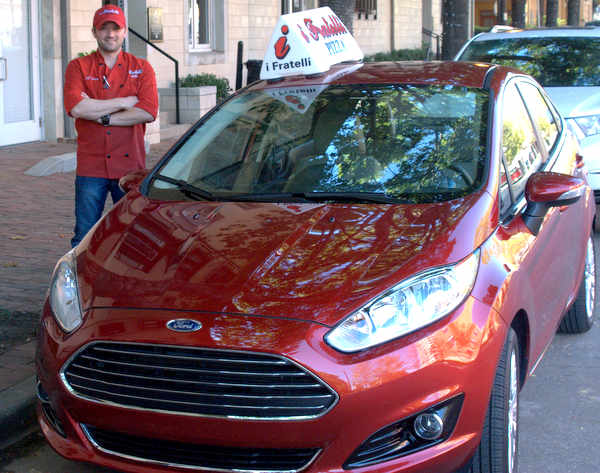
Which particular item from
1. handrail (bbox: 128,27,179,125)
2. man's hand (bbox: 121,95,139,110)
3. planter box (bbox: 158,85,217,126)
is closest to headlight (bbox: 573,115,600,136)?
man's hand (bbox: 121,95,139,110)

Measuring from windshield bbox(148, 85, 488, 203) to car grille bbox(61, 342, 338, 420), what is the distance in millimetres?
1168

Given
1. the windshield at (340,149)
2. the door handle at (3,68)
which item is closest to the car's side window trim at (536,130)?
the windshield at (340,149)

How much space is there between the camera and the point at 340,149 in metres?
4.34

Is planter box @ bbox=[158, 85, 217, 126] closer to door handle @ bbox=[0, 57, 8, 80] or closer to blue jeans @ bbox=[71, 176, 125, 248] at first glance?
door handle @ bbox=[0, 57, 8, 80]

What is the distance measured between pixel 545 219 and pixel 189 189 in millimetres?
1698

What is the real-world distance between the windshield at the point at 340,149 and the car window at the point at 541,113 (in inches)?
24.7

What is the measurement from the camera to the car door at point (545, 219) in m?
3.87

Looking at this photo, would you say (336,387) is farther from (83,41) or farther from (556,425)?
(83,41)

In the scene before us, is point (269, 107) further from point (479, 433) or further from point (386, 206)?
point (479, 433)

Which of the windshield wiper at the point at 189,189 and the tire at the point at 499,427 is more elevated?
the windshield wiper at the point at 189,189

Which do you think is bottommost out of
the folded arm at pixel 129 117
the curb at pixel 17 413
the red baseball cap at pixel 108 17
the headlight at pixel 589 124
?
the curb at pixel 17 413

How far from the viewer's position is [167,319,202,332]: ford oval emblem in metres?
3.08

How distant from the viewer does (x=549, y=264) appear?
4.21 m

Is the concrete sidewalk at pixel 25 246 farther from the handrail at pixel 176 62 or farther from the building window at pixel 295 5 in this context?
the building window at pixel 295 5
